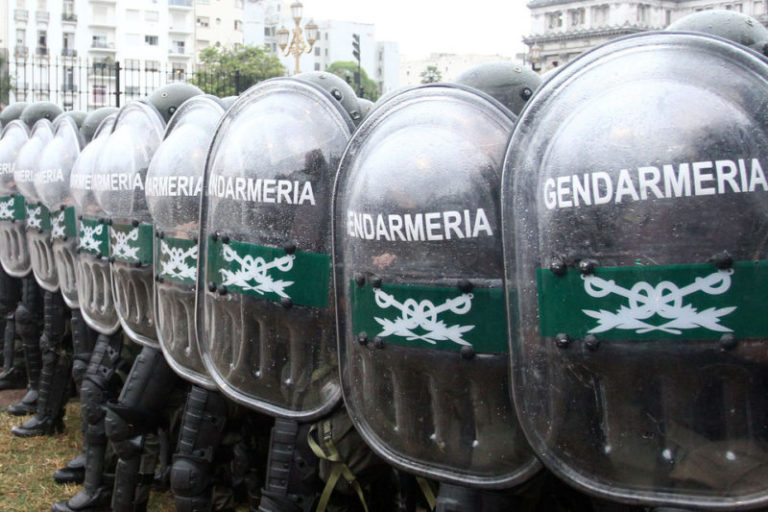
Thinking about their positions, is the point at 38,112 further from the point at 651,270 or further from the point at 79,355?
the point at 651,270

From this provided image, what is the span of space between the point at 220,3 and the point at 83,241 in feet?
195

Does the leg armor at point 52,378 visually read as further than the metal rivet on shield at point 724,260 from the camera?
Yes

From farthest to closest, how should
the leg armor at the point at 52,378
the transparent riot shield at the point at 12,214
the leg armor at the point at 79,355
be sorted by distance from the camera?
the transparent riot shield at the point at 12,214 < the leg armor at the point at 52,378 < the leg armor at the point at 79,355

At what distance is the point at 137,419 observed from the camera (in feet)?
14.3

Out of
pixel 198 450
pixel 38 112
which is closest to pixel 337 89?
pixel 198 450

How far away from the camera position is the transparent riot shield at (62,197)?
555 centimetres

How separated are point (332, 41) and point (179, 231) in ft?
245

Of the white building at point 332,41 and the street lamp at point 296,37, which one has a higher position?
the white building at point 332,41

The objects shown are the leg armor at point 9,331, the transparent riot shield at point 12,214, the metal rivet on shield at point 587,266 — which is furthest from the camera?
the leg armor at point 9,331

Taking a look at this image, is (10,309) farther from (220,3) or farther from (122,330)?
(220,3)

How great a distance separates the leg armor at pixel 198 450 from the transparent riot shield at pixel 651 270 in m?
1.96

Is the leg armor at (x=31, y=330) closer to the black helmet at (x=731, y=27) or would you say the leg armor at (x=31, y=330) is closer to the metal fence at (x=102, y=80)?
the metal fence at (x=102, y=80)

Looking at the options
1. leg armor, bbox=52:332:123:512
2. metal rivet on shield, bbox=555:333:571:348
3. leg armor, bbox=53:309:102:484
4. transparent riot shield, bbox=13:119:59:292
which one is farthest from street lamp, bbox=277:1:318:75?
metal rivet on shield, bbox=555:333:571:348

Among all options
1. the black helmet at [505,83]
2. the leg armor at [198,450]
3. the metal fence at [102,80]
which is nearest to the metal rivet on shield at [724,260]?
the black helmet at [505,83]
